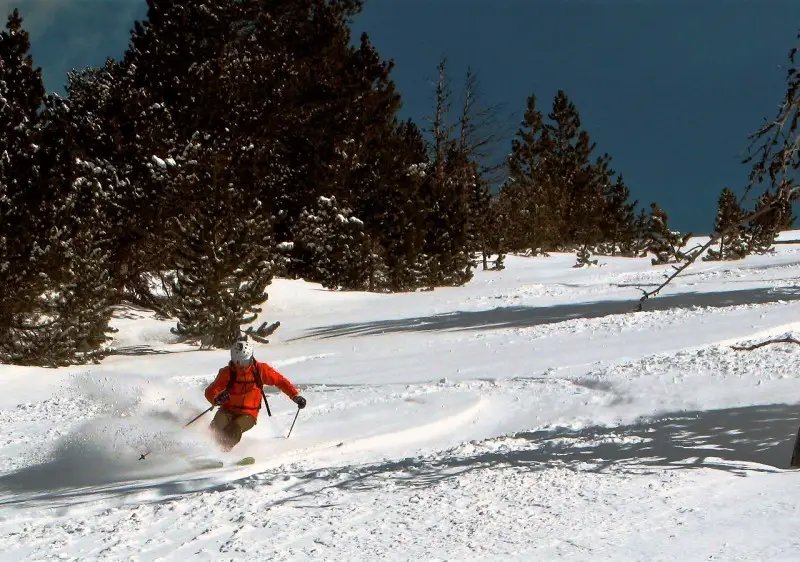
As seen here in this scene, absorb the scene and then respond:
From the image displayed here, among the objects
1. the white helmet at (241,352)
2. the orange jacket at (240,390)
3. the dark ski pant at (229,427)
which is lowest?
the dark ski pant at (229,427)

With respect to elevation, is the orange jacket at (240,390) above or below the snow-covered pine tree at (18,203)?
below

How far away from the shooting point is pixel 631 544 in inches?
187

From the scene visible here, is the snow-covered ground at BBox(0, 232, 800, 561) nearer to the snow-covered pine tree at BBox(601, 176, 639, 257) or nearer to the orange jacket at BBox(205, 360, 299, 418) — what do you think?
the orange jacket at BBox(205, 360, 299, 418)

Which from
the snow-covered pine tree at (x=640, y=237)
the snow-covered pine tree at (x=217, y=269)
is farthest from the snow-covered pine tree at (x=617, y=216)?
the snow-covered pine tree at (x=217, y=269)

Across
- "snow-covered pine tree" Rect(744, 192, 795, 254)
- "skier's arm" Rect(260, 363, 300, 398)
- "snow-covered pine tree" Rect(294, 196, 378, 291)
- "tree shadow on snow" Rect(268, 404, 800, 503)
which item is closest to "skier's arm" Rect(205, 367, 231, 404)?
"skier's arm" Rect(260, 363, 300, 398)

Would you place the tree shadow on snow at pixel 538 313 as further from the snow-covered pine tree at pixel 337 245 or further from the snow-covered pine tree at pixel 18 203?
the snow-covered pine tree at pixel 337 245

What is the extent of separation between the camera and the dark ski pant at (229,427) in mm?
8336

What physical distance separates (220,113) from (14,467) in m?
20.6

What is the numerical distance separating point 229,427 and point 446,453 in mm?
2166

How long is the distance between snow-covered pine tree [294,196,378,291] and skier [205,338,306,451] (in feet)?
72.3

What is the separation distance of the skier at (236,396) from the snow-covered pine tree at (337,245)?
22.0 m

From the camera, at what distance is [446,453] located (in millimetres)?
7844

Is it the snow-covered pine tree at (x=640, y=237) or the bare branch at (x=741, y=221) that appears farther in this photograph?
the snow-covered pine tree at (x=640, y=237)

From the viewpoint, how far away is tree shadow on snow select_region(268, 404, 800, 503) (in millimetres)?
6602
